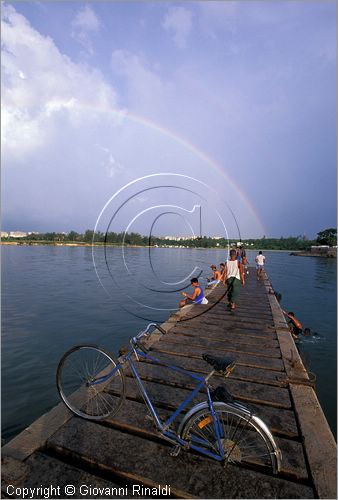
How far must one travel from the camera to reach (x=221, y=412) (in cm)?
337

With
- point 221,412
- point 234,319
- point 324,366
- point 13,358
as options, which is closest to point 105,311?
point 13,358

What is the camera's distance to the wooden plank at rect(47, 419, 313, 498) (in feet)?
10.0

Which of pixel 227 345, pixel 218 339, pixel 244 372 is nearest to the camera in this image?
pixel 244 372

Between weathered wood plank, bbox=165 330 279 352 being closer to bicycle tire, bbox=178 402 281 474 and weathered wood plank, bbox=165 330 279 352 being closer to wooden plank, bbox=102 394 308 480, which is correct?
wooden plank, bbox=102 394 308 480

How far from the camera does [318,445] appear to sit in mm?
3648

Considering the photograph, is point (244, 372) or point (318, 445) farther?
point (244, 372)

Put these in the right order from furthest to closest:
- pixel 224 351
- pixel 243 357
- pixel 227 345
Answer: pixel 227 345 → pixel 224 351 → pixel 243 357

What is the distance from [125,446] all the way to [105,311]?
17492 millimetres

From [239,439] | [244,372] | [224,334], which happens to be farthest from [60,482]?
[224,334]

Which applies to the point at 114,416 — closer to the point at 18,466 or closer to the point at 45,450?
the point at 45,450

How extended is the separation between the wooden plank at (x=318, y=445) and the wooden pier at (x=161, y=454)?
1cm

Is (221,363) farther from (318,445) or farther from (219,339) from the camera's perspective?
(219,339)

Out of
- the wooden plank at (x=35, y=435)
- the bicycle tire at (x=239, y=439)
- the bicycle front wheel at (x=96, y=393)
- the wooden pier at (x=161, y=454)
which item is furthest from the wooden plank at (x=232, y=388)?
the wooden plank at (x=35, y=435)

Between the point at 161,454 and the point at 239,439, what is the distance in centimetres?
104
